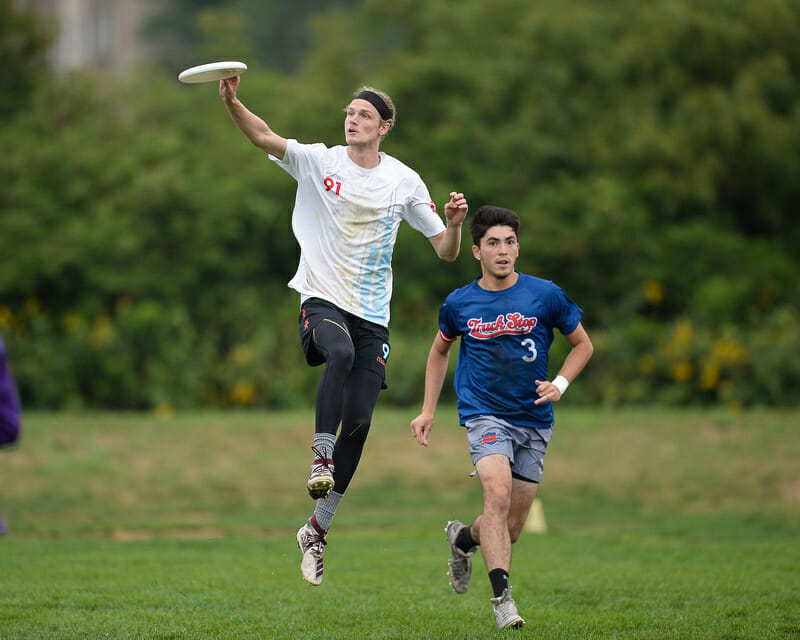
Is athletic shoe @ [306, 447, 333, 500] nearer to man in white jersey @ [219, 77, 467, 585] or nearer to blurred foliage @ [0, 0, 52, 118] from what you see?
man in white jersey @ [219, 77, 467, 585]

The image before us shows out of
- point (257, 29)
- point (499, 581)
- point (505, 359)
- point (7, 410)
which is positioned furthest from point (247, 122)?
point (257, 29)

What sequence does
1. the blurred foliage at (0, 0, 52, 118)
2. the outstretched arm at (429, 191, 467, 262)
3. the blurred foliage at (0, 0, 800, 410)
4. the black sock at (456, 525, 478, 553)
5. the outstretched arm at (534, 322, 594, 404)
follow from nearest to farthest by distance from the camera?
the outstretched arm at (534, 322, 594, 404) < the outstretched arm at (429, 191, 467, 262) < the black sock at (456, 525, 478, 553) < the blurred foliage at (0, 0, 800, 410) < the blurred foliage at (0, 0, 52, 118)

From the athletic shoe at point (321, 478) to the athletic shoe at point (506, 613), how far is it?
1.23 metres

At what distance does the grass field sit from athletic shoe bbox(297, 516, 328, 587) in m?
0.38

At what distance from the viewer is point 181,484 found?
16172mm

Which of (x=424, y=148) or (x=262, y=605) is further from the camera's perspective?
(x=424, y=148)

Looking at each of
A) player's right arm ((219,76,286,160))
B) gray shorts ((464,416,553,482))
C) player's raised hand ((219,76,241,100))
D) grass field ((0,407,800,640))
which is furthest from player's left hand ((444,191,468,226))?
grass field ((0,407,800,640))

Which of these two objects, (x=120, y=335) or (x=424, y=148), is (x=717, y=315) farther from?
(x=120, y=335)

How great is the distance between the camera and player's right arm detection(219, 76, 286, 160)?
6469mm

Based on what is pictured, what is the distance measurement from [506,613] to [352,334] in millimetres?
1958

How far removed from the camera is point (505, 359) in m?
Answer: 6.73

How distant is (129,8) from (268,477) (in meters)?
46.8

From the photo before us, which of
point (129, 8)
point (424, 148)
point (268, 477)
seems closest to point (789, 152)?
point (424, 148)

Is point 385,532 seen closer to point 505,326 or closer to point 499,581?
point 499,581
